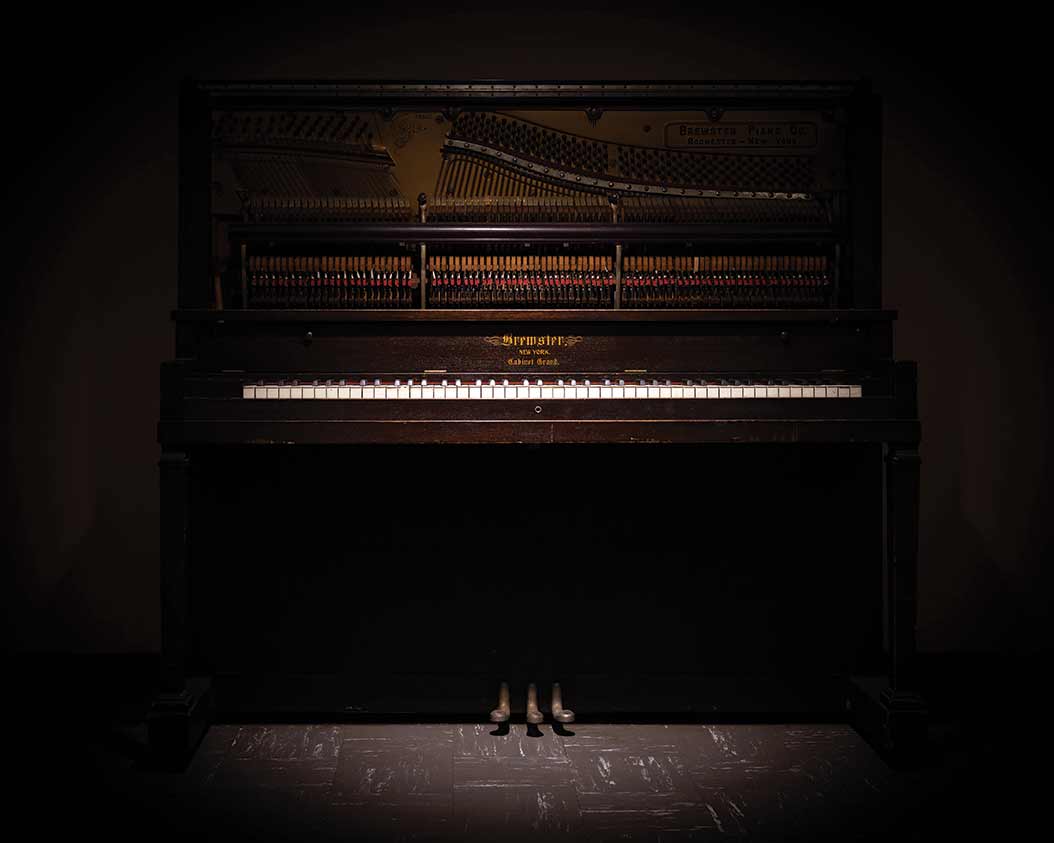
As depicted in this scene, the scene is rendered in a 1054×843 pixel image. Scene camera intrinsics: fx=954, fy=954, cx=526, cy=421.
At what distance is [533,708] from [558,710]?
0.28ft

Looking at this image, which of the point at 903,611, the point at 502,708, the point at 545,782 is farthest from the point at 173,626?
the point at 903,611

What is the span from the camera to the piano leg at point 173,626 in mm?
2992

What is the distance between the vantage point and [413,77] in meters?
3.91

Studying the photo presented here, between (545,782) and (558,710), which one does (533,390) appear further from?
(545,782)

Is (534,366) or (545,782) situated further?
(534,366)

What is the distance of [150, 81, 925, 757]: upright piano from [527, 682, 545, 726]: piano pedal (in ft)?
0.33

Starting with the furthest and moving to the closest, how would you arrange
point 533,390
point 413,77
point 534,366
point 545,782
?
1. point 413,77
2. point 534,366
3. point 533,390
4. point 545,782

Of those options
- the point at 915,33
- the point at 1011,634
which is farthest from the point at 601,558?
the point at 915,33

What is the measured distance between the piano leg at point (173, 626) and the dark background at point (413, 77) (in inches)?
43.4

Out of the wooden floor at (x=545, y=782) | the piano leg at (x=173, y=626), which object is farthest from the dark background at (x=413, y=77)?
the wooden floor at (x=545, y=782)

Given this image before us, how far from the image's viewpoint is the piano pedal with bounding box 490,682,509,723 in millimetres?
3238

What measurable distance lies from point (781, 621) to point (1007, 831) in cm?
102

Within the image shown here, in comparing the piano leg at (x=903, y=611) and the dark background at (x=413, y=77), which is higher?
the dark background at (x=413, y=77)

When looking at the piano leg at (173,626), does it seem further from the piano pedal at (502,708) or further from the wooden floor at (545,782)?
the piano pedal at (502,708)
